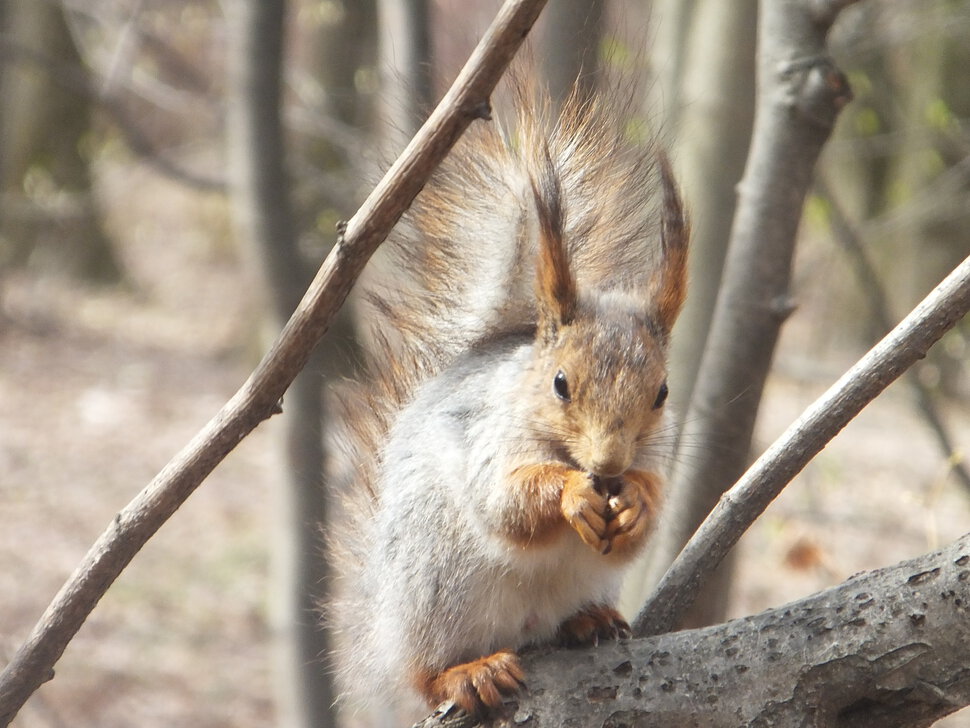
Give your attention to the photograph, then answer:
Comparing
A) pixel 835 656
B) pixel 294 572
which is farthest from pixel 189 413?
pixel 835 656

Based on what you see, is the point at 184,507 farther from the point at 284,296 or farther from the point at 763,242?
the point at 763,242

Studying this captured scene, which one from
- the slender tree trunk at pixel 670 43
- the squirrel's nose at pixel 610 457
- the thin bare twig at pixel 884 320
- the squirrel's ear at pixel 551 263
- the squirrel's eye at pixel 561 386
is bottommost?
the thin bare twig at pixel 884 320

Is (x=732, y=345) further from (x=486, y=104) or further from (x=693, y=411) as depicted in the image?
(x=486, y=104)

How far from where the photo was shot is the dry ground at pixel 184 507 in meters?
4.19

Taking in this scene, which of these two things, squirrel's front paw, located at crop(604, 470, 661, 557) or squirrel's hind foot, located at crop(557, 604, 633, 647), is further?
squirrel's hind foot, located at crop(557, 604, 633, 647)

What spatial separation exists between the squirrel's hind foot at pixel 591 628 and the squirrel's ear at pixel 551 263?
0.45 meters

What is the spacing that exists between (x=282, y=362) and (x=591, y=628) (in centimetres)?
71

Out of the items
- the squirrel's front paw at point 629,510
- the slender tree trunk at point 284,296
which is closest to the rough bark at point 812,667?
the squirrel's front paw at point 629,510

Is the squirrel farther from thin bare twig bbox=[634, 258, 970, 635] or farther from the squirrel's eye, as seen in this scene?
thin bare twig bbox=[634, 258, 970, 635]

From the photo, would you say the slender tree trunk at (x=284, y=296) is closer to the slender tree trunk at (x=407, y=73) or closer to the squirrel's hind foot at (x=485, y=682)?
the slender tree trunk at (x=407, y=73)

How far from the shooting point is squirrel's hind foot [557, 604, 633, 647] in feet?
5.76

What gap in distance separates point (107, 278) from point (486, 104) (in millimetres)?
8628

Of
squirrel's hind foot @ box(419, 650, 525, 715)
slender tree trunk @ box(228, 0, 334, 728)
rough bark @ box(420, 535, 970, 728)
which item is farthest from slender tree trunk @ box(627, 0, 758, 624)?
rough bark @ box(420, 535, 970, 728)

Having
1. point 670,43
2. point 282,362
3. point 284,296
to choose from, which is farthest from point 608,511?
point 670,43
